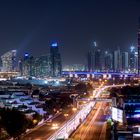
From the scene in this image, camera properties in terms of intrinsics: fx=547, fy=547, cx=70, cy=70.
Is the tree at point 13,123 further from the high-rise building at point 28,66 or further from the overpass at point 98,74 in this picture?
the high-rise building at point 28,66

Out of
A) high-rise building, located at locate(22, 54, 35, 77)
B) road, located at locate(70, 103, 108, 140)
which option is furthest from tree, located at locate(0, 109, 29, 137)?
high-rise building, located at locate(22, 54, 35, 77)

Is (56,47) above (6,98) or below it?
above

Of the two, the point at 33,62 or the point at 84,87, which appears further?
the point at 33,62

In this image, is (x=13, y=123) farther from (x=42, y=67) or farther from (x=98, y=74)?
(x=42, y=67)

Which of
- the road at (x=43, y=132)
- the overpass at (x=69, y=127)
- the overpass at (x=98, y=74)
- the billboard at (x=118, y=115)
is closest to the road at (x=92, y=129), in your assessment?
the overpass at (x=69, y=127)

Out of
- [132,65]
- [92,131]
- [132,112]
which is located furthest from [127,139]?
[132,65]

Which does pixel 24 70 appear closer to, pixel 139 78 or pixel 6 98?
pixel 139 78
